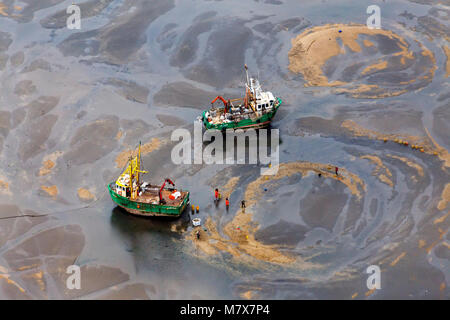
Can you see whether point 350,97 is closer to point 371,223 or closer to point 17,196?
point 371,223

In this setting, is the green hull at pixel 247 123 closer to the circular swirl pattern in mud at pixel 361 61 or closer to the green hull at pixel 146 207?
the circular swirl pattern in mud at pixel 361 61

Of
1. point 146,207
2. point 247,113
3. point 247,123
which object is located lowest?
point 146,207

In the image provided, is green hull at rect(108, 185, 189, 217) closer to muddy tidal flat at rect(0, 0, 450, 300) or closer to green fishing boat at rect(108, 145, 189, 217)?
green fishing boat at rect(108, 145, 189, 217)

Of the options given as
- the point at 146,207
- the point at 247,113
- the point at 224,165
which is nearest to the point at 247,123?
the point at 247,113

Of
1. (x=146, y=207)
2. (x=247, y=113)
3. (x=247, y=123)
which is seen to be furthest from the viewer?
(x=247, y=113)

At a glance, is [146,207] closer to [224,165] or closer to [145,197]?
[145,197]

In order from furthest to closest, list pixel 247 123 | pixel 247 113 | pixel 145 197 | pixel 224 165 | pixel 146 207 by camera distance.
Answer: pixel 247 113 < pixel 247 123 < pixel 224 165 < pixel 145 197 < pixel 146 207

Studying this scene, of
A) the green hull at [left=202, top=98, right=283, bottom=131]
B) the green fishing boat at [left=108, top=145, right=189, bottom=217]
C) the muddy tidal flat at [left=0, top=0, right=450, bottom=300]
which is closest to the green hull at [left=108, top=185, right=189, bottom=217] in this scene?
the green fishing boat at [left=108, top=145, right=189, bottom=217]

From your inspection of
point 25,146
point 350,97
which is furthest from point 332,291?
point 25,146
